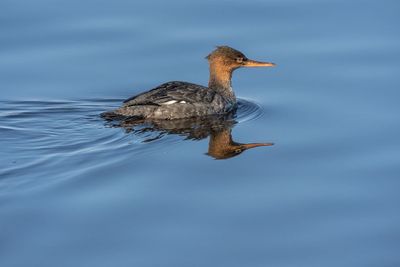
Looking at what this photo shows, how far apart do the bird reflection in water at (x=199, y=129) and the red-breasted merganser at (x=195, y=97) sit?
0.13m

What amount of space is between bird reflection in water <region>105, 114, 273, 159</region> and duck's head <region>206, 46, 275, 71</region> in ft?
3.79

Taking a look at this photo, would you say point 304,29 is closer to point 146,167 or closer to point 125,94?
point 125,94

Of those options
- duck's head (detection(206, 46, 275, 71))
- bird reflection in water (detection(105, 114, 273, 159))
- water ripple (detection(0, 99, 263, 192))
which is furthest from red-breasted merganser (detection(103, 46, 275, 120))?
water ripple (detection(0, 99, 263, 192))

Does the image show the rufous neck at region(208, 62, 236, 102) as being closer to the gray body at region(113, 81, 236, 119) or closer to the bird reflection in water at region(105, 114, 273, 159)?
the gray body at region(113, 81, 236, 119)

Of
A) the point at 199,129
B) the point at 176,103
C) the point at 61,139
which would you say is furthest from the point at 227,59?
the point at 61,139

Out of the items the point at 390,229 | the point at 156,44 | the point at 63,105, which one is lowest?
the point at 390,229

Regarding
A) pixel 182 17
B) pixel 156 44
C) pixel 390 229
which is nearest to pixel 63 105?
pixel 156 44

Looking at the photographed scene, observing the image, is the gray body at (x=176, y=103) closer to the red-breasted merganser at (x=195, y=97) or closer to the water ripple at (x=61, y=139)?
the red-breasted merganser at (x=195, y=97)

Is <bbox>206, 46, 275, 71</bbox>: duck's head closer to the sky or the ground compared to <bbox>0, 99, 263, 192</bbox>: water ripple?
closer to the sky

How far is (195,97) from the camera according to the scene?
618 inches

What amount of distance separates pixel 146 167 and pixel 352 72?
5038mm

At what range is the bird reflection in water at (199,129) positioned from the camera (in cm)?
1377

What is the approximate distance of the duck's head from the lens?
16.4 m

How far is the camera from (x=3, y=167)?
40.5 ft
